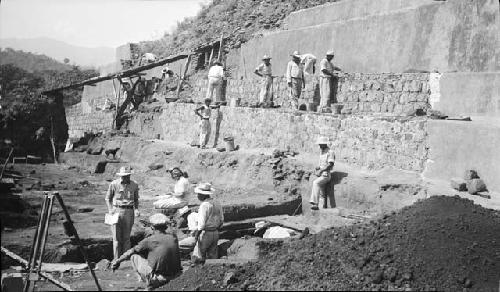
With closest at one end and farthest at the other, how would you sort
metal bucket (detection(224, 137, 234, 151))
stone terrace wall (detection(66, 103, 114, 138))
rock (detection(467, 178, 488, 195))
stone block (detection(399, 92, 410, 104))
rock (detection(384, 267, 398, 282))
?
rock (detection(384, 267, 398, 282)) → rock (detection(467, 178, 488, 195)) → stone block (detection(399, 92, 410, 104)) → metal bucket (detection(224, 137, 234, 151)) → stone terrace wall (detection(66, 103, 114, 138))

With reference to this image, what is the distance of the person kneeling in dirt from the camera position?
729 cm

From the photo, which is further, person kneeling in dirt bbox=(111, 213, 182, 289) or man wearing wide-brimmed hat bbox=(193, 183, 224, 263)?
man wearing wide-brimmed hat bbox=(193, 183, 224, 263)

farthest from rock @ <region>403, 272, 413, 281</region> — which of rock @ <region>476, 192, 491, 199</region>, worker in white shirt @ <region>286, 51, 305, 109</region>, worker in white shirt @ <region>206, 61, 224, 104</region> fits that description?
worker in white shirt @ <region>206, 61, 224, 104</region>

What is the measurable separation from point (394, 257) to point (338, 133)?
19.9 feet

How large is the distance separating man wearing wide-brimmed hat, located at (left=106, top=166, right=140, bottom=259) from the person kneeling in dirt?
1726 millimetres

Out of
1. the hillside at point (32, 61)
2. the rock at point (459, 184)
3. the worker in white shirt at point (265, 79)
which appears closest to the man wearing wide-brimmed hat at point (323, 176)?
the rock at point (459, 184)

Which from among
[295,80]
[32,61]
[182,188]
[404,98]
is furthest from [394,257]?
[32,61]

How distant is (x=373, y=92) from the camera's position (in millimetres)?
14070

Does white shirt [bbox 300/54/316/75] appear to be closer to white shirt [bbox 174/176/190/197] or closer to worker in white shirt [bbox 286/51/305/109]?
worker in white shirt [bbox 286/51/305/109]

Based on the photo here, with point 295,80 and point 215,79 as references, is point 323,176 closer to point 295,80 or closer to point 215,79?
point 295,80

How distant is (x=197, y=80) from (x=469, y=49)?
13.0m

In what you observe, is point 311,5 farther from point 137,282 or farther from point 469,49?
point 137,282

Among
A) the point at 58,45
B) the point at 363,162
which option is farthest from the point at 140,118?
the point at 58,45

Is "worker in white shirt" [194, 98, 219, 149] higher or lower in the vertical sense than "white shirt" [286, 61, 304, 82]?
lower
